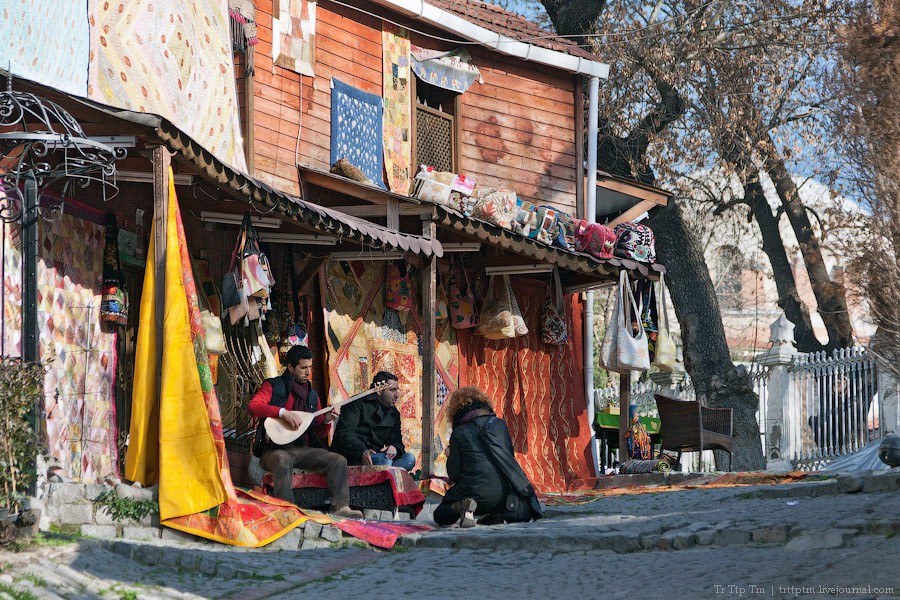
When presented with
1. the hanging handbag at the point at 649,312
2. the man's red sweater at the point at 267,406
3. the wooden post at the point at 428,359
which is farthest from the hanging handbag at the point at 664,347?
the man's red sweater at the point at 267,406

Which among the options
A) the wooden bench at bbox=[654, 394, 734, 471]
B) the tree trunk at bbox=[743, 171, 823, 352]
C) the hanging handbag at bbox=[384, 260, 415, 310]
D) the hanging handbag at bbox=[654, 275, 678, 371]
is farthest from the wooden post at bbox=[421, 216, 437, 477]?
the tree trunk at bbox=[743, 171, 823, 352]

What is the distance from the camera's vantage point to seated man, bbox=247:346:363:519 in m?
11.1

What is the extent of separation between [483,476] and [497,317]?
539 cm

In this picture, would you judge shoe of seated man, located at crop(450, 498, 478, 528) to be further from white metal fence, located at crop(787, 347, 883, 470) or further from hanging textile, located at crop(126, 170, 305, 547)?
white metal fence, located at crop(787, 347, 883, 470)

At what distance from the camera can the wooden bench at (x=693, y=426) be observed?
632 inches

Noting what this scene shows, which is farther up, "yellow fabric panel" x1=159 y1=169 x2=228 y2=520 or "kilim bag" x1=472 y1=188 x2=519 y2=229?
"kilim bag" x1=472 y1=188 x2=519 y2=229

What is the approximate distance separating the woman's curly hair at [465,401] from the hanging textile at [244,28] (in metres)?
4.63

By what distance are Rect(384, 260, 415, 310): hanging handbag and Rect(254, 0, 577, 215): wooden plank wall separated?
4.66 feet

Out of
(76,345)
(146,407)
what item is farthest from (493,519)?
(76,345)

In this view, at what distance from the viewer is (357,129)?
50.4 ft

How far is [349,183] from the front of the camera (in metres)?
13.9

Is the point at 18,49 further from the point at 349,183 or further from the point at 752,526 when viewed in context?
the point at 752,526

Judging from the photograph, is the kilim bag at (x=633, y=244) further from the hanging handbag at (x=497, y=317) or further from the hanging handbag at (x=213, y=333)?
the hanging handbag at (x=213, y=333)

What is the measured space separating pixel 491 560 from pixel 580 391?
29.2 ft
